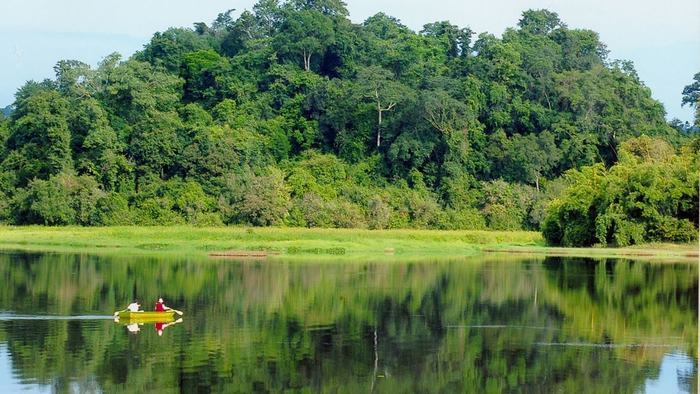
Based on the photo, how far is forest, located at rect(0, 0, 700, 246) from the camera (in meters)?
69.9

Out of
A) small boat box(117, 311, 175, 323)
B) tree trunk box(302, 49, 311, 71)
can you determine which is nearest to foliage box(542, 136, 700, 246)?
tree trunk box(302, 49, 311, 71)

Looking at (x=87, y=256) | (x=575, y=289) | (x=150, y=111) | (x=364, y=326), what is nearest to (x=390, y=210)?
(x=150, y=111)

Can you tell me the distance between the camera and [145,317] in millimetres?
28375

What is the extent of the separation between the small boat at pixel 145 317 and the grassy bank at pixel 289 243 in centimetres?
2634

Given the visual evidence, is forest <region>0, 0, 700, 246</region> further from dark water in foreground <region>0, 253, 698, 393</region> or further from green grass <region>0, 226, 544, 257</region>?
dark water in foreground <region>0, 253, 698, 393</region>

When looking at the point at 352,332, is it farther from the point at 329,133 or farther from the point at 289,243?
the point at 329,133

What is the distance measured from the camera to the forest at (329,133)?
69875 mm

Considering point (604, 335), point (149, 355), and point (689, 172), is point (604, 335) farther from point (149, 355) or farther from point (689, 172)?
point (689, 172)

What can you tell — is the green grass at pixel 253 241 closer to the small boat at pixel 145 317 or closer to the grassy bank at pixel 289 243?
→ the grassy bank at pixel 289 243

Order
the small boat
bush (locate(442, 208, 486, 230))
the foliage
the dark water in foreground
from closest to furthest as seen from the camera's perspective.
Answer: the dark water in foreground
the small boat
the foliage
bush (locate(442, 208, 486, 230))

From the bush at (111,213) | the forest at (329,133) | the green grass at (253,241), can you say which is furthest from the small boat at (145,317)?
the bush at (111,213)

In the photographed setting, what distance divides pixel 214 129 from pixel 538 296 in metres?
42.3

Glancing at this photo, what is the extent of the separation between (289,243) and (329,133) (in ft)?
71.2

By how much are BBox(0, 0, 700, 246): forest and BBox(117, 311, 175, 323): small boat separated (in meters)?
36.8
